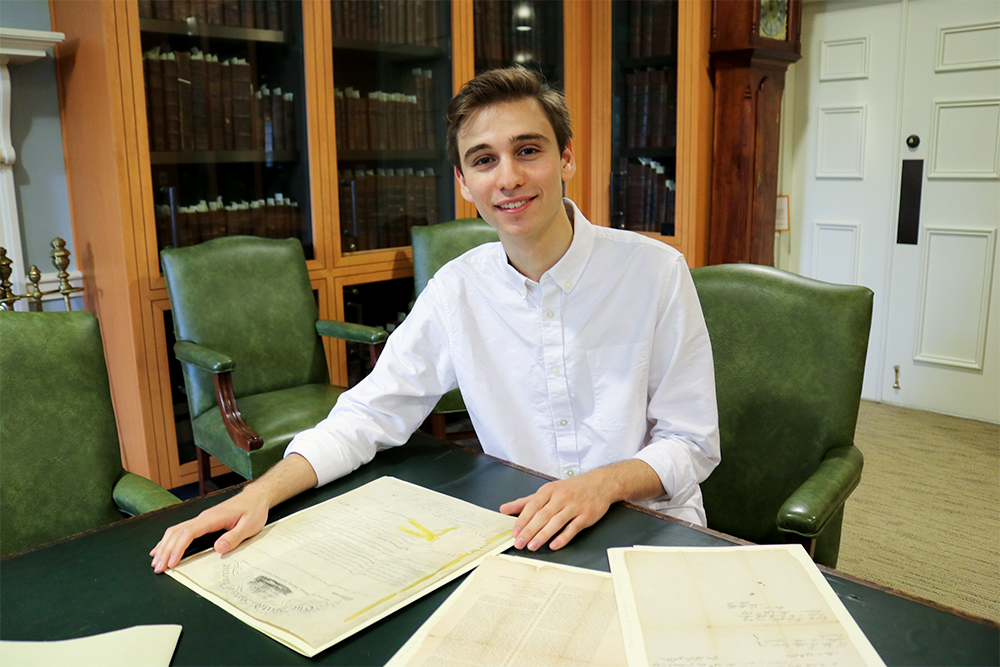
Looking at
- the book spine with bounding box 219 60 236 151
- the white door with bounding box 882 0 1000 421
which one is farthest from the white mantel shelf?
the white door with bounding box 882 0 1000 421

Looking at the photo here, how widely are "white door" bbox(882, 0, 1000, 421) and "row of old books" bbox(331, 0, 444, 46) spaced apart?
214 centimetres

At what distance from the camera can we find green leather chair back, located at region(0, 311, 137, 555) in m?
1.40

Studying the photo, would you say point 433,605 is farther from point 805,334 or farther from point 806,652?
point 805,334

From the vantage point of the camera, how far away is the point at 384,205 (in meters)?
3.32

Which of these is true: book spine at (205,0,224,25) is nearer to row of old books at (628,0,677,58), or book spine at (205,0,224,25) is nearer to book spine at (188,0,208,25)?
book spine at (188,0,208,25)

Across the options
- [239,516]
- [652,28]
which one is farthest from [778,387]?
[652,28]

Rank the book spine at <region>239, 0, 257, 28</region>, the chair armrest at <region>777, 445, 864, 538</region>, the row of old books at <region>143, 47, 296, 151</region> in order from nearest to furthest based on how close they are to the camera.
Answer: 1. the chair armrest at <region>777, 445, 864, 538</region>
2. the row of old books at <region>143, 47, 296, 151</region>
3. the book spine at <region>239, 0, 257, 28</region>

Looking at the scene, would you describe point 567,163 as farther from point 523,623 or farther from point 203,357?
point 203,357

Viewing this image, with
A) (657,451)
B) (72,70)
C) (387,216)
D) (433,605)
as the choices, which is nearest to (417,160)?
(387,216)

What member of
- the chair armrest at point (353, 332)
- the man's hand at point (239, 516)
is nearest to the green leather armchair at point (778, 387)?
the man's hand at point (239, 516)

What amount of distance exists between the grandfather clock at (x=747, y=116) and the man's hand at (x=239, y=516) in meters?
2.74

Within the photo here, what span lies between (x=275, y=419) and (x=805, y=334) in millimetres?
1644

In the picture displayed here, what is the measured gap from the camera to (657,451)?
1.24 metres

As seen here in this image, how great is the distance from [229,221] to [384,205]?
26.9 inches
